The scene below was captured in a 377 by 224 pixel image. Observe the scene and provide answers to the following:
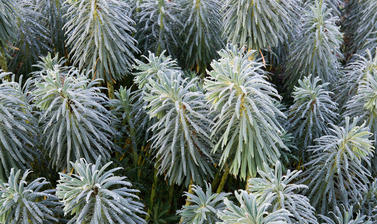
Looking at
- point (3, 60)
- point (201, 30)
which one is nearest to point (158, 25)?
point (201, 30)

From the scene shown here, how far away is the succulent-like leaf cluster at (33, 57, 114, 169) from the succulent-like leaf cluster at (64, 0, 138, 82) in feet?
1.25

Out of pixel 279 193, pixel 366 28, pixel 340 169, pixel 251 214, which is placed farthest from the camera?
pixel 366 28

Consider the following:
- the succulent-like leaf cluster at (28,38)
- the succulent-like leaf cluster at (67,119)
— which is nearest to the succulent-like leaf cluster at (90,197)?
the succulent-like leaf cluster at (67,119)

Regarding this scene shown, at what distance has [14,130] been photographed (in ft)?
8.22

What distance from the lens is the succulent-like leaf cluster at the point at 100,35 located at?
2.81 metres

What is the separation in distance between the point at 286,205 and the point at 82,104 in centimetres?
132

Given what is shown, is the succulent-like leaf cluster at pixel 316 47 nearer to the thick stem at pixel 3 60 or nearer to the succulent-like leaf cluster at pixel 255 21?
the succulent-like leaf cluster at pixel 255 21

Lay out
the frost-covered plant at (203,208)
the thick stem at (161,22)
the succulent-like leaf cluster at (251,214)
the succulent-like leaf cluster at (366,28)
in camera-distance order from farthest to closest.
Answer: the succulent-like leaf cluster at (366,28) → the thick stem at (161,22) → the frost-covered plant at (203,208) → the succulent-like leaf cluster at (251,214)

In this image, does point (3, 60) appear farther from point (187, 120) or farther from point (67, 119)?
point (187, 120)

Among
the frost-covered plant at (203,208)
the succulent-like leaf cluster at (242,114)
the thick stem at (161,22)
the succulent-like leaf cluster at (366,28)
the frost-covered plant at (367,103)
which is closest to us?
the succulent-like leaf cluster at (242,114)

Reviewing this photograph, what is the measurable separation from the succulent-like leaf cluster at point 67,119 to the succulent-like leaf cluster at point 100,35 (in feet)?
1.25

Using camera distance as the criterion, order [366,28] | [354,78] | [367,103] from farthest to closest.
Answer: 1. [366,28]
2. [354,78]
3. [367,103]

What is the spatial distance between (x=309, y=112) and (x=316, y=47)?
604mm

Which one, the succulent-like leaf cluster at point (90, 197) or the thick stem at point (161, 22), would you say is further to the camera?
the thick stem at point (161, 22)
